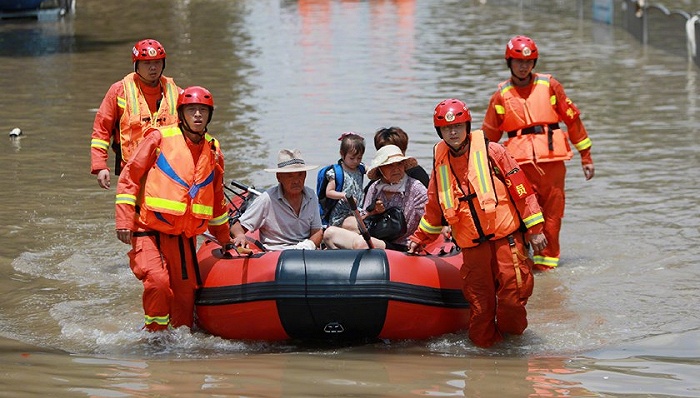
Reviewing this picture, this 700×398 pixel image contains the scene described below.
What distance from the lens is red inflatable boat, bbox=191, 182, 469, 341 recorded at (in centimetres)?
795

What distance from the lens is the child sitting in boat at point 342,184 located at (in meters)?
9.35

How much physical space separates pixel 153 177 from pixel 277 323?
3.84ft

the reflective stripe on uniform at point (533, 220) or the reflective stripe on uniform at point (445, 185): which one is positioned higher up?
the reflective stripe on uniform at point (445, 185)

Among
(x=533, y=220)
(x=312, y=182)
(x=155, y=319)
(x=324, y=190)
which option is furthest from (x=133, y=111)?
(x=312, y=182)

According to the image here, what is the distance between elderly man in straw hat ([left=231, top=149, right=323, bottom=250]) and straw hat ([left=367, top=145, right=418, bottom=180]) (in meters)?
0.44

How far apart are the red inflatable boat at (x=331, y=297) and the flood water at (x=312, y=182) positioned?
135 millimetres

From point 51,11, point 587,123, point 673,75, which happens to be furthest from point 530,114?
point 51,11

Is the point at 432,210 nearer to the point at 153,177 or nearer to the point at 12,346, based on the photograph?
the point at 153,177

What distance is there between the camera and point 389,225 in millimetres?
8867

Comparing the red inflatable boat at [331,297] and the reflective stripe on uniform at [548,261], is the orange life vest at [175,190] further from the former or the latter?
the reflective stripe on uniform at [548,261]

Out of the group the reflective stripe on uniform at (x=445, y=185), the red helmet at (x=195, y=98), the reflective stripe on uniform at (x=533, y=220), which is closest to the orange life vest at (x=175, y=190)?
the red helmet at (x=195, y=98)

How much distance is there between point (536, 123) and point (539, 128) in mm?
45

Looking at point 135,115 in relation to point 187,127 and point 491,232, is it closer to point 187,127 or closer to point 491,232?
point 187,127

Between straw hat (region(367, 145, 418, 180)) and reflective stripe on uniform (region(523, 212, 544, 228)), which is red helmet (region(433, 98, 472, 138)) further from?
straw hat (region(367, 145, 418, 180))
